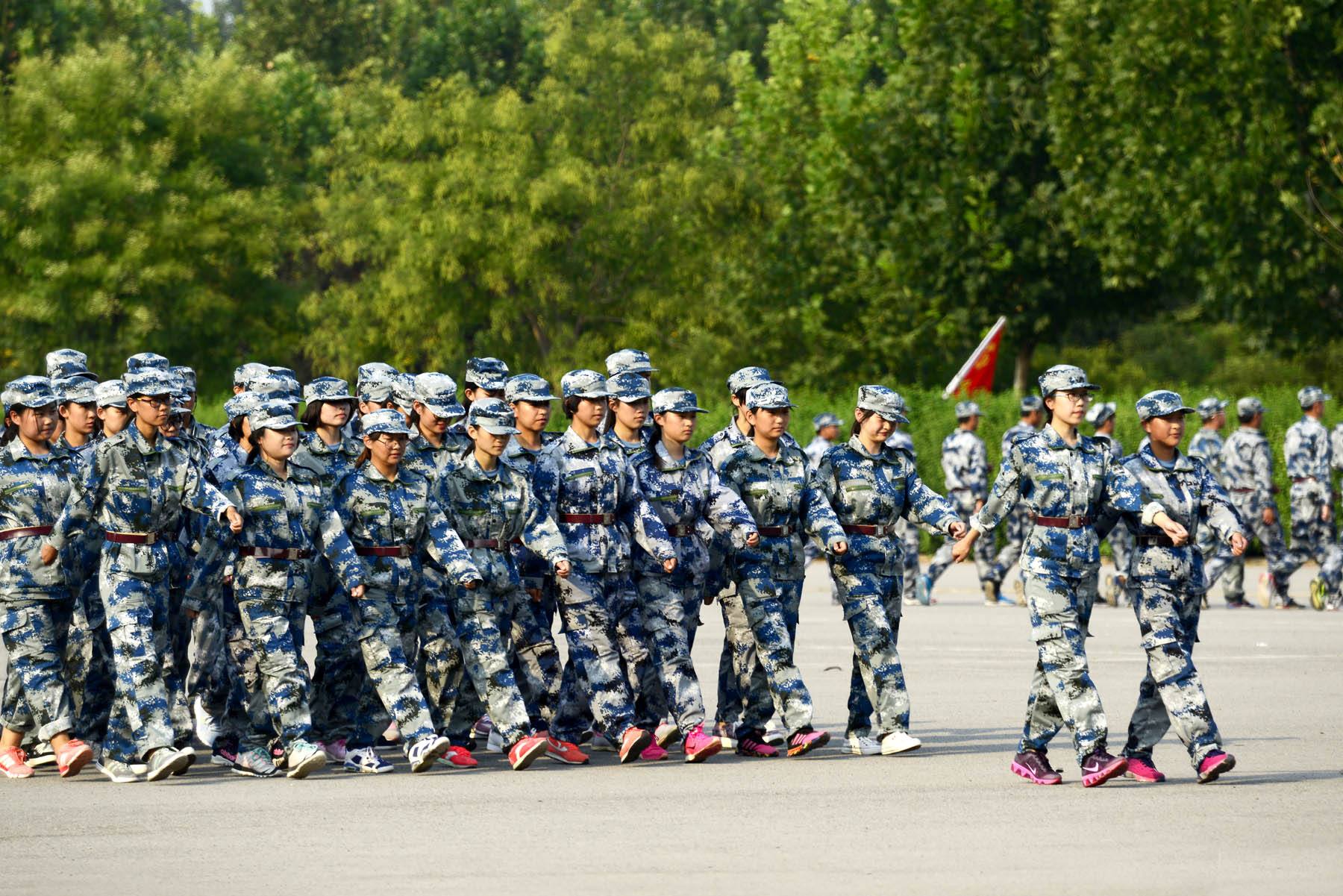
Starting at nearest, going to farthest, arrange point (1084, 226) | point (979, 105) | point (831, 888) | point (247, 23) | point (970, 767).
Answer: point (831, 888), point (970, 767), point (1084, 226), point (979, 105), point (247, 23)

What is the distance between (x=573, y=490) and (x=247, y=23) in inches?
3037

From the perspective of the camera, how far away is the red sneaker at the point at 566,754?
499 inches

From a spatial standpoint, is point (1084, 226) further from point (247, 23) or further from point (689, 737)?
point (247, 23)

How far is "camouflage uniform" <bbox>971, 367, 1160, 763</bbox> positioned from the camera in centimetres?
1141

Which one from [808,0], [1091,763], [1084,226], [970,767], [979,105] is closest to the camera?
[1091,763]

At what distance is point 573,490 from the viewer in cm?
1279

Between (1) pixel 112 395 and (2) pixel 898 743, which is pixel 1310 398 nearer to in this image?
(2) pixel 898 743

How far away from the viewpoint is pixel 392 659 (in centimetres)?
1205

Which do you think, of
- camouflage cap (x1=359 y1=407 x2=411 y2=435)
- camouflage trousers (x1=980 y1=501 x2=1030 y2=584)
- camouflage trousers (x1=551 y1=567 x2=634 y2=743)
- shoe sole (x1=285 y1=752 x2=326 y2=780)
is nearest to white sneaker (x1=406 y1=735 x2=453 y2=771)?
shoe sole (x1=285 y1=752 x2=326 y2=780)

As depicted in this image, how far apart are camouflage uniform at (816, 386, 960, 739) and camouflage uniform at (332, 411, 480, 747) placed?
2.19m

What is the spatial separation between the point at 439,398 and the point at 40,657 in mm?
2614

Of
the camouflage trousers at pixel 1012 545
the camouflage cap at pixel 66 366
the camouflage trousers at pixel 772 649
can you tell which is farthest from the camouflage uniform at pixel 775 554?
the camouflage trousers at pixel 1012 545

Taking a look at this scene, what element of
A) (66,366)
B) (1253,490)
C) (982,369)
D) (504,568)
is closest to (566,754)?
(504,568)

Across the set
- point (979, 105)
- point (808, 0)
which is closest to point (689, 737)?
point (979, 105)
